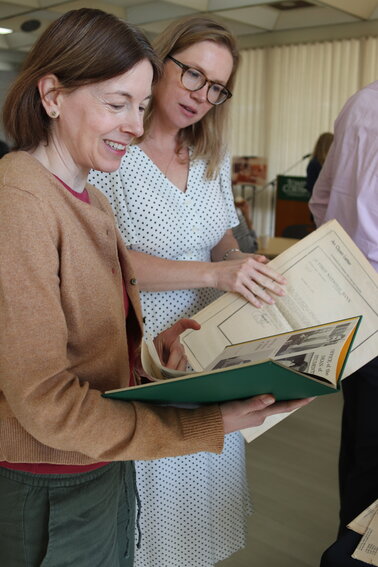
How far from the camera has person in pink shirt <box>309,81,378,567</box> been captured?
177cm

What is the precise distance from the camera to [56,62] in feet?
3.29

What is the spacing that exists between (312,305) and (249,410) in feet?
1.68

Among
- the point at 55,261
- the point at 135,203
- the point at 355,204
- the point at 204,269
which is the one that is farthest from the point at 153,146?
the point at 55,261

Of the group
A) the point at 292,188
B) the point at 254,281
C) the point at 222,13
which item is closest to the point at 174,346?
the point at 254,281

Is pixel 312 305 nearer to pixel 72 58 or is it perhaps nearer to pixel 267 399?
pixel 267 399

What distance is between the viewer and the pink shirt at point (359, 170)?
177 cm

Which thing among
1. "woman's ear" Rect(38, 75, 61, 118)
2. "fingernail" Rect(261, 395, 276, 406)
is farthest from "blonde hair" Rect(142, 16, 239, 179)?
"fingernail" Rect(261, 395, 276, 406)

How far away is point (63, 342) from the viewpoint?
3.07 ft

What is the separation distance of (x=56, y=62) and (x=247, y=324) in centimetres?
73

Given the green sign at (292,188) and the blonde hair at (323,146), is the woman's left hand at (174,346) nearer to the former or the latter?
the blonde hair at (323,146)

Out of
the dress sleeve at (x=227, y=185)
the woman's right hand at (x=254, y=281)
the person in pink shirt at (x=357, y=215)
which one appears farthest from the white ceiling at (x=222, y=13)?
the woman's right hand at (x=254, y=281)

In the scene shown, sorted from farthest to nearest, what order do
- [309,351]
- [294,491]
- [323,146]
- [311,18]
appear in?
1. [311,18]
2. [323,146]
3. [294,491]
4. [309,351]

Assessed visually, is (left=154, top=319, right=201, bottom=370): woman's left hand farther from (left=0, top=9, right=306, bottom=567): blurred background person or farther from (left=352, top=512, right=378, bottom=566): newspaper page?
(left=352, top=512, right=378, bottom=566): newspaper page

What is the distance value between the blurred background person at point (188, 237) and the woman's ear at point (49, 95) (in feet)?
2.13
